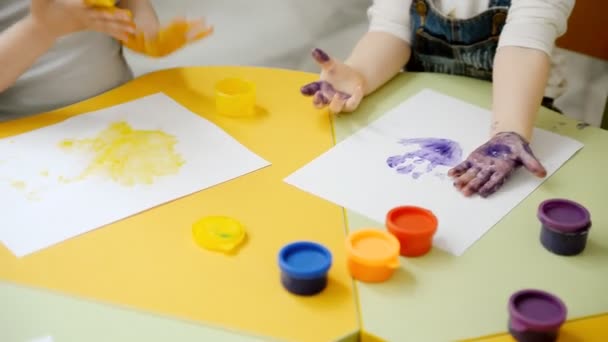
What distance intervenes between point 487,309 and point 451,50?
55 centimetres

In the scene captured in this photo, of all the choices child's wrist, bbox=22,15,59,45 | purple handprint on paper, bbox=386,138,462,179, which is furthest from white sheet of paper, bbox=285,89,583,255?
child's wrist, bbox=22,15,59,45

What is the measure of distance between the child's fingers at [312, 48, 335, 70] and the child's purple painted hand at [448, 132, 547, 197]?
0.78 ft

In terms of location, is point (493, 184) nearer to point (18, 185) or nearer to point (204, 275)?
point (204, 275)

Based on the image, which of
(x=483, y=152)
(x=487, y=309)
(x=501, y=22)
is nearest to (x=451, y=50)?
(x=501, y=22)

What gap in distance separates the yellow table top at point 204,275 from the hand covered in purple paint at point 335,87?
4.1 inches

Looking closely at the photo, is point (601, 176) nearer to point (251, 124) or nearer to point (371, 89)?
point (371, 89)

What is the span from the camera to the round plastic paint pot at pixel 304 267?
62 centimetres

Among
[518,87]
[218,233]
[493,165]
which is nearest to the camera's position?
[218,233]

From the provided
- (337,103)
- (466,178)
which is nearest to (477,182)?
(466,178)

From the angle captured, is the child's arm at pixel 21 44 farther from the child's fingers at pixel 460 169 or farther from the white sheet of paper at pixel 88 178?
the child's fingers at pixel 460 169

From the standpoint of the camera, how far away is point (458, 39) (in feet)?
3.47

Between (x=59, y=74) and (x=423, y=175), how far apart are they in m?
0.58

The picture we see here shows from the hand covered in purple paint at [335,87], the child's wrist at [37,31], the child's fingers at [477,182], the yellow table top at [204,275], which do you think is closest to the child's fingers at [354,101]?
the hand covered in purple paint at [335,87]

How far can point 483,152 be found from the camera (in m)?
0.82
